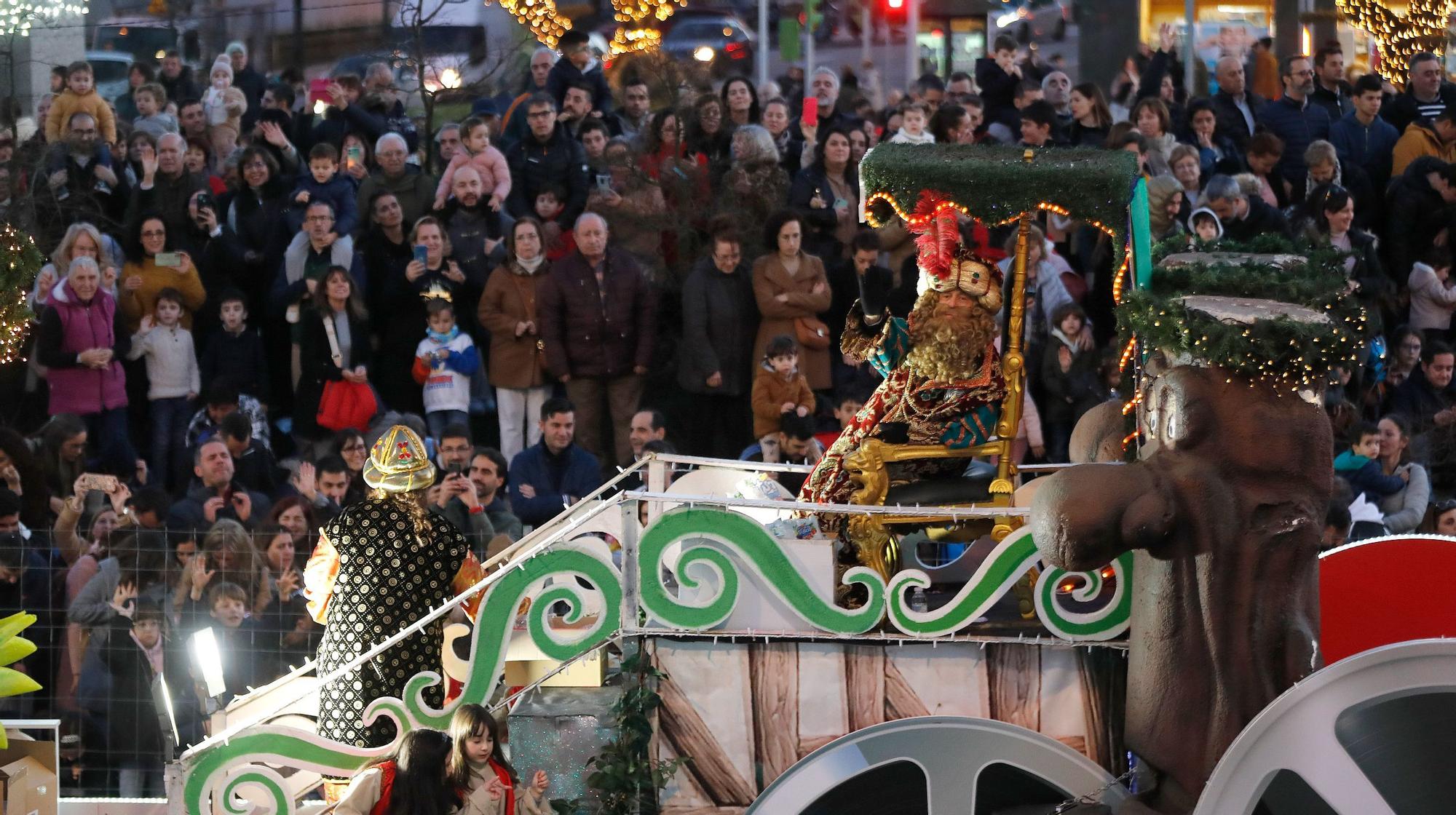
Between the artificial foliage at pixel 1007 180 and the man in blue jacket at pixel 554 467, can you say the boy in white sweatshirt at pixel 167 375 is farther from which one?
the artificial foliage at pixel 1007 180

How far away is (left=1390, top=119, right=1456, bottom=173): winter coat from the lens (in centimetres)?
1352

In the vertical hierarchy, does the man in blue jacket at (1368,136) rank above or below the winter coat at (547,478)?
above

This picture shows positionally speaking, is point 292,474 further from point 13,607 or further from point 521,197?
point 521,197

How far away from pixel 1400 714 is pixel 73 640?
257 inches

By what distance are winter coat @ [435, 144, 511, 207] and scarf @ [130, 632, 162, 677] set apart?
12.5 ft

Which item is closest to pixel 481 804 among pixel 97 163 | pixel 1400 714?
pixel 1400 714

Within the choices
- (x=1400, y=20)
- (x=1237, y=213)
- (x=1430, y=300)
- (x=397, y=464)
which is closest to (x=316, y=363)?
(x=397, y=464)

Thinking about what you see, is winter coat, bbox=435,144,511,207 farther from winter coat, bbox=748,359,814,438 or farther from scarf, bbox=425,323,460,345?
winter coat, bbox=748,359,814,438

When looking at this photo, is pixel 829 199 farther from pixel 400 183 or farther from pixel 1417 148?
pixel 1417 148

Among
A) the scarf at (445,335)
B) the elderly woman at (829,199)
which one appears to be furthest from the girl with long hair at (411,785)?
the elderly woman at (829,199)

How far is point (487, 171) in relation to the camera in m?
13.3

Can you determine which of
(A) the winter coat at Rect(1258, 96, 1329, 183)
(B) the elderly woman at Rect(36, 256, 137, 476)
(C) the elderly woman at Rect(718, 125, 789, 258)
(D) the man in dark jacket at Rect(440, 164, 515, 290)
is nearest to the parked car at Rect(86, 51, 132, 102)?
(B) the elderly woman at Rect(36, 256, 137, 476)

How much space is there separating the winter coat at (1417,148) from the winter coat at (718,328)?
14.1 ft

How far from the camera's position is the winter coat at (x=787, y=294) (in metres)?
12.1
